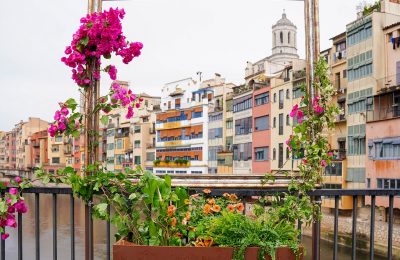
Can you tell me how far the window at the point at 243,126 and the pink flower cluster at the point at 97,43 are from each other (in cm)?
2169

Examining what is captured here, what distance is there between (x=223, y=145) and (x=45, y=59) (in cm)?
2337

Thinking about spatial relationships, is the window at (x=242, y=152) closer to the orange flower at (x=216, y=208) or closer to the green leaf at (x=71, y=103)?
the green leaf at (x=71, y=103)

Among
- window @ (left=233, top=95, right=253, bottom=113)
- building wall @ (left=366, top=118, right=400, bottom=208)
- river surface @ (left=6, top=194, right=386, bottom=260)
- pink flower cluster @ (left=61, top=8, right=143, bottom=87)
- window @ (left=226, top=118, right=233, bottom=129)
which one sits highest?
window @ (left=233, top=95, right=253, bottom=113)

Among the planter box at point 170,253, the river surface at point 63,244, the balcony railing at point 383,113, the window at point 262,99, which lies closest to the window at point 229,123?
the window at point 262,99

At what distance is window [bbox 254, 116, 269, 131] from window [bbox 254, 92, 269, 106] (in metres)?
0.75

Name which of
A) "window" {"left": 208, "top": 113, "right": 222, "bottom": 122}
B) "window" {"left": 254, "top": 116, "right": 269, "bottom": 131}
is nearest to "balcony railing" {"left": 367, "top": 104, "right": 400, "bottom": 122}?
"window" {"left": 254, "top": 116, "right": 269, "bottom": 131}

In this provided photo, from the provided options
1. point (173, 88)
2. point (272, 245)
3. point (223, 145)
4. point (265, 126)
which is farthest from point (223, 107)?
point (272, 245)

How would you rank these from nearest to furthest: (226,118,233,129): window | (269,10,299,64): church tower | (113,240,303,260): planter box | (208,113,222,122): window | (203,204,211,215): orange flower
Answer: (113,240,303,260): planter box
(203,204,211,215): orange flower
(269,10,299,64): church tower
(226,118,233,129): window
(208,113,222,122): window

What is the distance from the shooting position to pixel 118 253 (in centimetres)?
151

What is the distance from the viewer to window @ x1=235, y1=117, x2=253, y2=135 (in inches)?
940

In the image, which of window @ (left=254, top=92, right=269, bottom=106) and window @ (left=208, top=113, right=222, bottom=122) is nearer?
window @ (left=254, top=92, right=269, bottom=106)

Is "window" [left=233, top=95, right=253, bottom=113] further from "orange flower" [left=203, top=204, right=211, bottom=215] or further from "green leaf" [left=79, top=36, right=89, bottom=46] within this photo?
"orange flower" [left=203, top=204, right=211, bottom=215]

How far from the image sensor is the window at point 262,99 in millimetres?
21641

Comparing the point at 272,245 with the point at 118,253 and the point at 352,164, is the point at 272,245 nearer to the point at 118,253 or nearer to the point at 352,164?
the point at 118,253
